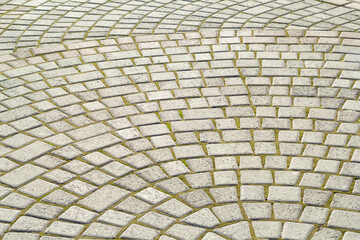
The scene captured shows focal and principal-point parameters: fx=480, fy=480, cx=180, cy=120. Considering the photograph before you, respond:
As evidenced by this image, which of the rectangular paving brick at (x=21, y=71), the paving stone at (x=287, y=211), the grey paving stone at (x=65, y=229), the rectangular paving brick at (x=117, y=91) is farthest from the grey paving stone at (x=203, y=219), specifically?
the rectangular paving brick at (x=21, y=71)

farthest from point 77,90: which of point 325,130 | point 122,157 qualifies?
point 325,130

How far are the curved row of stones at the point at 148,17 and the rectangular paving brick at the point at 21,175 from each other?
91.6 inches

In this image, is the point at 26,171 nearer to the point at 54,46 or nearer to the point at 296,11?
the point at 54,46

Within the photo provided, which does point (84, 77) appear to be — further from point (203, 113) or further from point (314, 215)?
point (314, 215)

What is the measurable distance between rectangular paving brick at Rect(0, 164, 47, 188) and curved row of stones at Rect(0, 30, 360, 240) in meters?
0.01

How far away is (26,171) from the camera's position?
12.0 ft

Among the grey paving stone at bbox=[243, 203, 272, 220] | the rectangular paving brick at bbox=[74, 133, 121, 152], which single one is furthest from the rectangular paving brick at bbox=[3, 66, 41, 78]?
the grey paving stone at bbox=[243, 203, 272, 220]

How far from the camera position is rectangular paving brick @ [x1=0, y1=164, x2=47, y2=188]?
3.54m

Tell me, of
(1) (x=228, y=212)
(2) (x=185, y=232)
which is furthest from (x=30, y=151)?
(1) (x=228, y=212)

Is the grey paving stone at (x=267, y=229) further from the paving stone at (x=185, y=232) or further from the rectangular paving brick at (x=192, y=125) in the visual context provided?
the rectangular paving brick at (x=192, y=125)

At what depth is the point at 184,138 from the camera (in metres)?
4.04

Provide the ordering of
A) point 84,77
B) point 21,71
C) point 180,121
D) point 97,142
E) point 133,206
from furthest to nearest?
point 21,71 < point 84,77 < point 180,121 < point 97,142 < point 133,206

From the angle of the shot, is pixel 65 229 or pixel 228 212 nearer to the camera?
pixel 65 229

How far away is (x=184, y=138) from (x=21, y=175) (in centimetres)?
133
